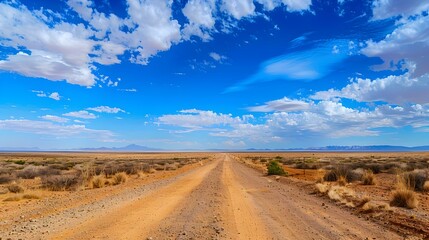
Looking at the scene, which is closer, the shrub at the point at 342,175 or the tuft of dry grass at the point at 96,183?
the tuft of dry grass at the point at 96,183

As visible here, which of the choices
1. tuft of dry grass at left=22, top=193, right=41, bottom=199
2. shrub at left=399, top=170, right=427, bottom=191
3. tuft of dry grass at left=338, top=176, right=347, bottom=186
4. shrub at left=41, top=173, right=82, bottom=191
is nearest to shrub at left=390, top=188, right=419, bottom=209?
shrub at left=399, top=170, right=427, bottom=191

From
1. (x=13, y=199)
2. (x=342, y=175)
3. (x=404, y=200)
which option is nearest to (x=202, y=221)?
(x=404, y=200)

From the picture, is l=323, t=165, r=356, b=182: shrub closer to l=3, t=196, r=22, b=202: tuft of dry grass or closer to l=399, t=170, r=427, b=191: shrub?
l=399, t=170, r=427, b=191: shrub

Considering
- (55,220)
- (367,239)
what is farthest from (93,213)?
(367,239)

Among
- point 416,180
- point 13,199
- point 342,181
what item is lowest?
point 13,199

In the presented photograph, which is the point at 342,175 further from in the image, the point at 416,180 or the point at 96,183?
the point at 96,183

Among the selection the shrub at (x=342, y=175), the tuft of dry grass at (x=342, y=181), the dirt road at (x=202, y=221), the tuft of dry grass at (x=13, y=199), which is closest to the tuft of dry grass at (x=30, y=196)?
the tuft of dry grass at (x=13, y=199)

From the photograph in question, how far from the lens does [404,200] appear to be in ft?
44.3

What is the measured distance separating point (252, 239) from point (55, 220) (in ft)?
20.1

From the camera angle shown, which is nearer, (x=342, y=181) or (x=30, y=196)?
(x=30, y=196)

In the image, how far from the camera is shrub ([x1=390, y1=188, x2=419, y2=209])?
13258mm

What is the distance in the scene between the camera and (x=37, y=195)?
56.5ft

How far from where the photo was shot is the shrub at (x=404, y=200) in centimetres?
1326

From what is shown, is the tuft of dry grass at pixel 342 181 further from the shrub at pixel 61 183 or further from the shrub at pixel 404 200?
the shrub at pixel 61 183
